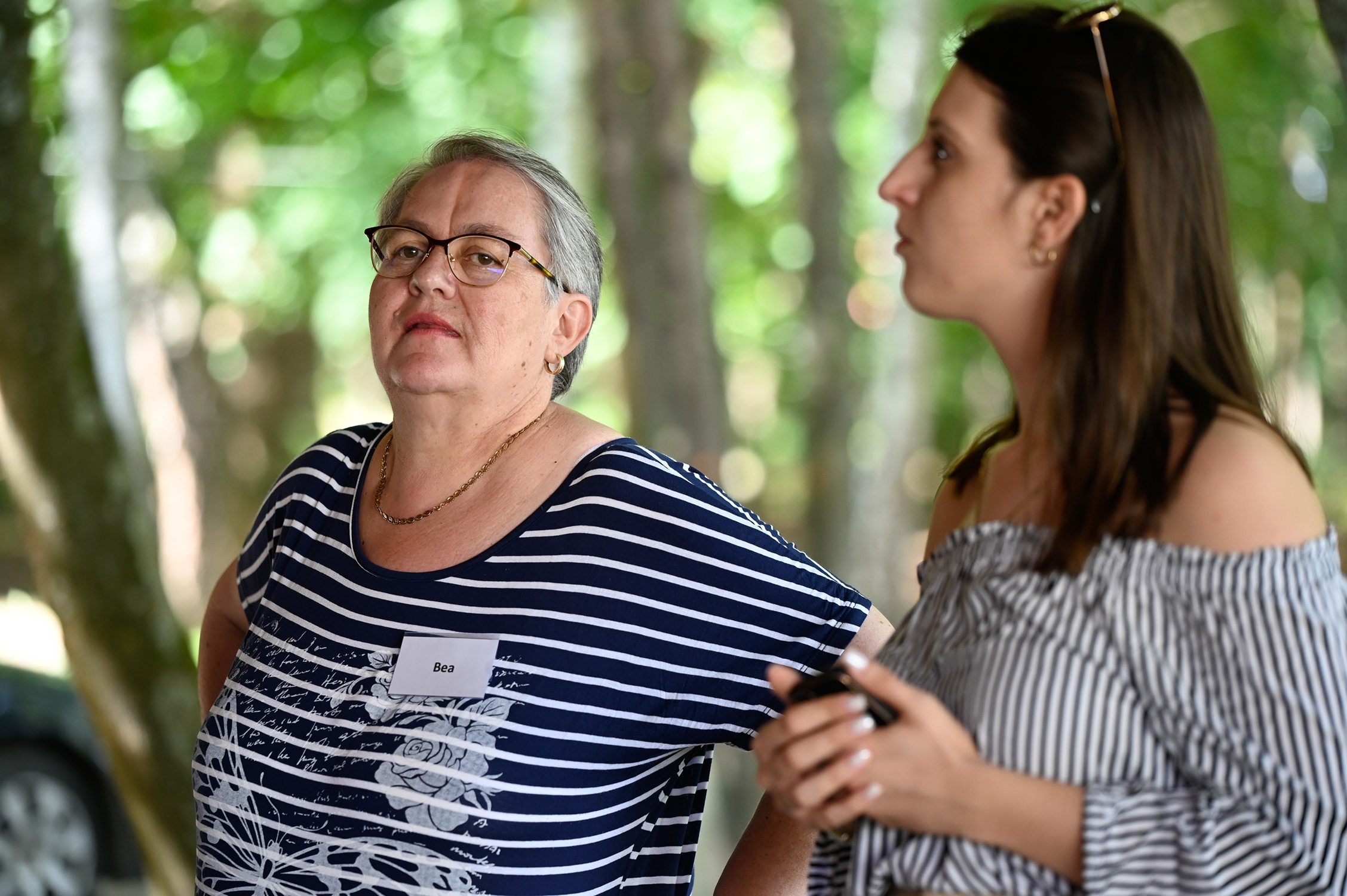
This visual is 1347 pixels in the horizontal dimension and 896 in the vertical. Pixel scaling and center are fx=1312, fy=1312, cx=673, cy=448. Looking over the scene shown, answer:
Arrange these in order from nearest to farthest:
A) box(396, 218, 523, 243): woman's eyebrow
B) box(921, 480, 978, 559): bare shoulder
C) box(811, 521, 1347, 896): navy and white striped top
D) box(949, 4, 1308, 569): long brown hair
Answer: box(811, 521, 1347, 896): navy and white striped top → box(949, 4, 1308, 569): long brown hair → box(921, 480, 978, 559): bare shoulder → box(396, 218, 523, 243): woman's eyebrow

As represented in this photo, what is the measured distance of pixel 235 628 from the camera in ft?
8.09

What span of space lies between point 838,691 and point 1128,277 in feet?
1.65

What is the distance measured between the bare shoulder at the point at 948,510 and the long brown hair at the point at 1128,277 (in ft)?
0.73

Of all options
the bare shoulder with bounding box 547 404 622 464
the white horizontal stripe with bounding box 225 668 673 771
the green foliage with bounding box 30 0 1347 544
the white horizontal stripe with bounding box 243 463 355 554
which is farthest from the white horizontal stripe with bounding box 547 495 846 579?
the green foliage with bounding box 30 0 1347 544

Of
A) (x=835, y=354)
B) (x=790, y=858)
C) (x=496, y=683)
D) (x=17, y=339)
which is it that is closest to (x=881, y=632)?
(x=790, y=858)

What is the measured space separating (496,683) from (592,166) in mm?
4742

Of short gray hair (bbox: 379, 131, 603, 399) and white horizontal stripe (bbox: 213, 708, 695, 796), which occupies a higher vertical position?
short gray hair (bbox: 379, 131, 603, 399)

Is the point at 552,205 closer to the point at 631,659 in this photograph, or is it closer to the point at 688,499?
the point at 688,499

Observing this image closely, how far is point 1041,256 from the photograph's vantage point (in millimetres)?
1351

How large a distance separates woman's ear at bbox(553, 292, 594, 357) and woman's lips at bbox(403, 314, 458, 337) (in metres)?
0.19

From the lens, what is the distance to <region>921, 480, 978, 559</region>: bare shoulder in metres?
1.56

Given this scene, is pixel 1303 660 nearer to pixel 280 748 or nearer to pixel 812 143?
pixel 280 748

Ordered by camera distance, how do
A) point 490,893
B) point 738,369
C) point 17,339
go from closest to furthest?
1. point 490,893
2. point 17,339
3. point 738,369

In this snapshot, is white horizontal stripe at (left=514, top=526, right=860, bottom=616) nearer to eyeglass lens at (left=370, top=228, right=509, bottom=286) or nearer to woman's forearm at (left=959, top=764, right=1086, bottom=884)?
eyeglass lens at (left=370, top=228, right=509, bottom=286)
